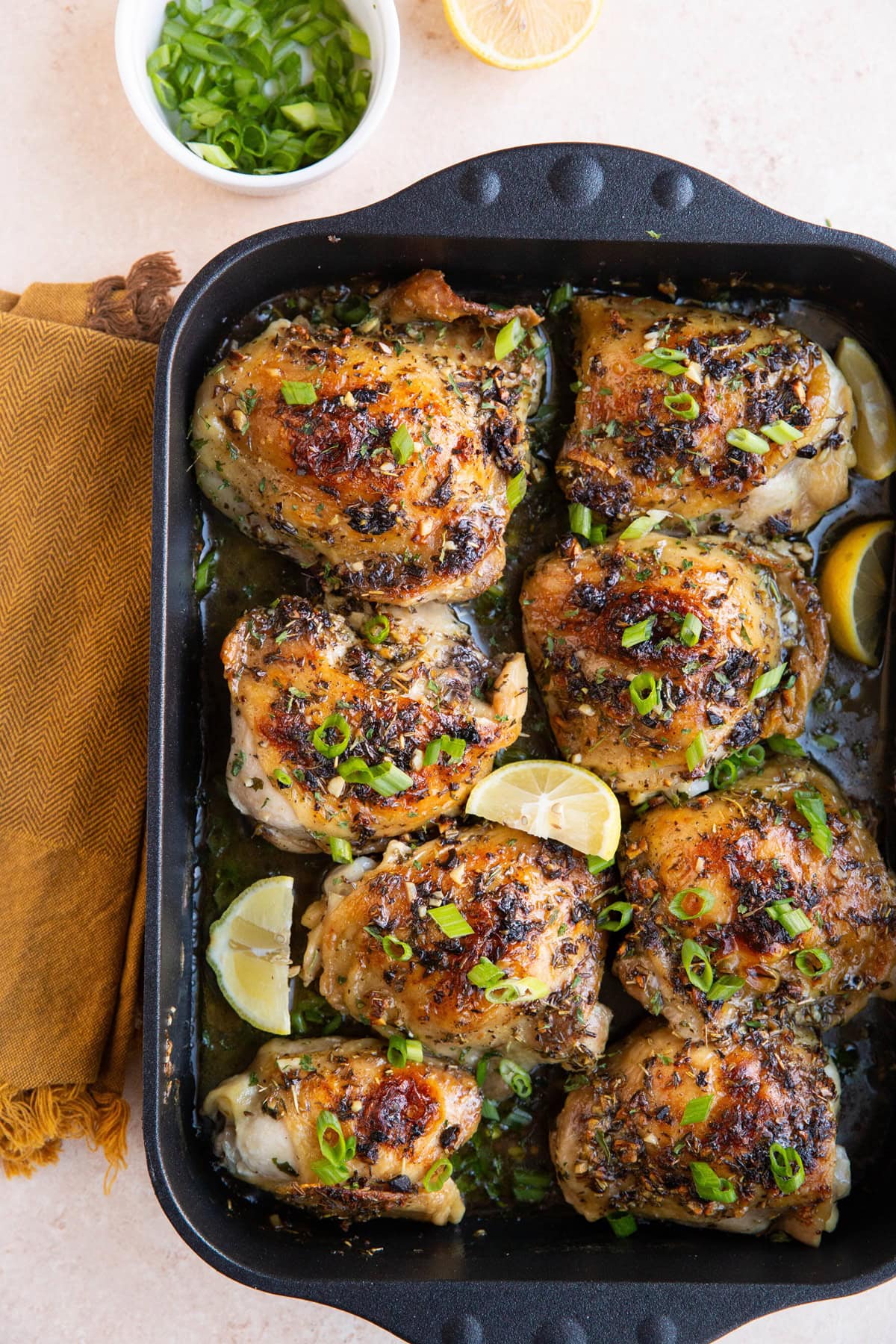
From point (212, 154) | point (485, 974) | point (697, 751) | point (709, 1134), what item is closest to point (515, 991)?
point (485, 974)

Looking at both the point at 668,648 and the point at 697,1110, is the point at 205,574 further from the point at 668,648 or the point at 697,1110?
the point at 697,1110

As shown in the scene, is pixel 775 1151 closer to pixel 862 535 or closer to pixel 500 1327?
pixel 500 1327

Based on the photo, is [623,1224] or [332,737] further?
[623,1224]

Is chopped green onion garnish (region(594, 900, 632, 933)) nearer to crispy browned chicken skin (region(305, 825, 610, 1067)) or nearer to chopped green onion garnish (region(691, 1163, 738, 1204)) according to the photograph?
crispy browned chicken skin (region(305, 825, 610, 1067))

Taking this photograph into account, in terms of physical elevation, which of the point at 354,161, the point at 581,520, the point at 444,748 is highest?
the point at 354,161

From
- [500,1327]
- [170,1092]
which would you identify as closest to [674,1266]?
[500,1327]
